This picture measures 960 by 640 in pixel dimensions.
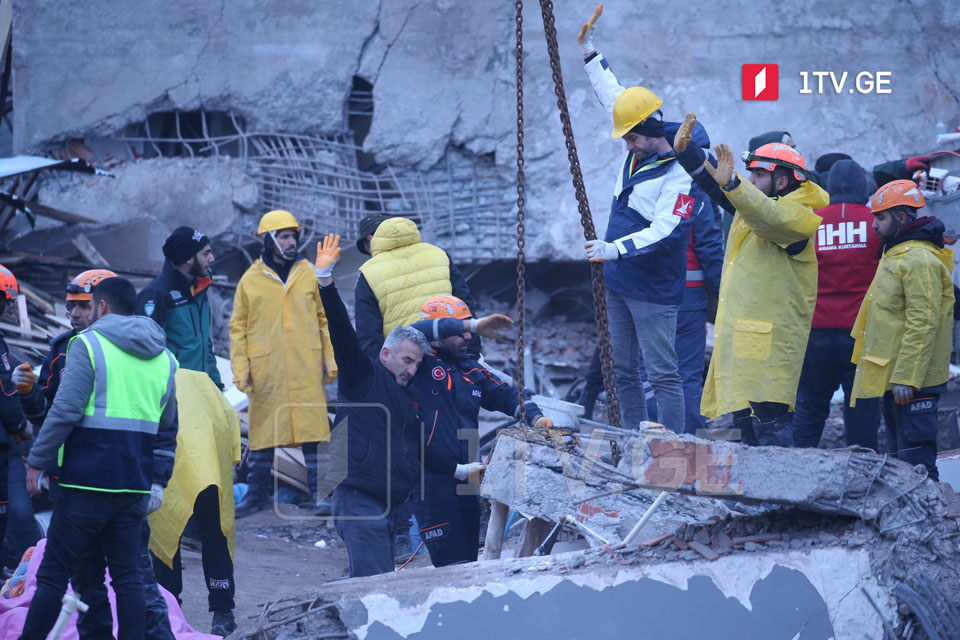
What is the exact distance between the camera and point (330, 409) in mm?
8812

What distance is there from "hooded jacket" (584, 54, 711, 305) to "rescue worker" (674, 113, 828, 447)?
40 centimetres

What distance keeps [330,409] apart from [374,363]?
11.9ft

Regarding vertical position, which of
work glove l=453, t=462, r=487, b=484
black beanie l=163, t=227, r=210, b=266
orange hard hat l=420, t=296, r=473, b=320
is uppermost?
black beanie l=163, t=227, r=210, b=266

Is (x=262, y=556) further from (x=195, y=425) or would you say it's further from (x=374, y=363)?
(x=374, y=363)

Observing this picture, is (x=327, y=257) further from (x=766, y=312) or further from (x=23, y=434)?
(x=766, y=312)

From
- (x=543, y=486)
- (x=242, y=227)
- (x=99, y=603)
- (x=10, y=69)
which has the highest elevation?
(x=10, y=69)

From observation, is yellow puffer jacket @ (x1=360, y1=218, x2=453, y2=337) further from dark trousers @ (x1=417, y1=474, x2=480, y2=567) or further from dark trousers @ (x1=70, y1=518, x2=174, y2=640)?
dark trousers @ (x1=70, y1=518, x2=174, y2=640)

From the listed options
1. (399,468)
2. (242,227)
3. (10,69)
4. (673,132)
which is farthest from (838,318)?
(10,69)

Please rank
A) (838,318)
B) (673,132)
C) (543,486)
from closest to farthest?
(543,486), (673,132), (838,318)

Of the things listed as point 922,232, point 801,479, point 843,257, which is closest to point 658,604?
point 801,479

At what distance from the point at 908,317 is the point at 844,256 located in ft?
2.43

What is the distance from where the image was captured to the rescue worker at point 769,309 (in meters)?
5.29

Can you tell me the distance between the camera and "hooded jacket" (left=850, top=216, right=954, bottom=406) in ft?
18.7

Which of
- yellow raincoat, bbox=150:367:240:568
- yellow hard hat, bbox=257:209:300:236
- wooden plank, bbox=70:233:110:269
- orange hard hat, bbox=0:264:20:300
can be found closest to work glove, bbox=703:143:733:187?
yellow raincoat, bbox=150:367:240:568
